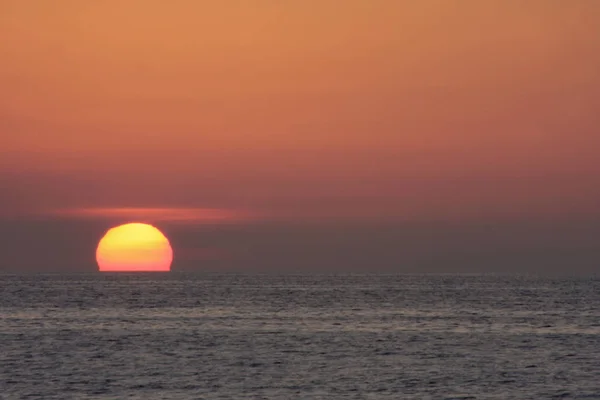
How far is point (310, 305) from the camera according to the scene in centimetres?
16012

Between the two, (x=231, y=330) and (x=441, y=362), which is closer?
(x=441, y=362)

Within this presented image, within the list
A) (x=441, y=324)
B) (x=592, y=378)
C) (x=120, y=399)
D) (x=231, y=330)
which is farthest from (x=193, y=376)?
(x=441, y=324)

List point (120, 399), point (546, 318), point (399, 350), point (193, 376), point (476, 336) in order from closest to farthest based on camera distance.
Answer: point (120, 399) → point (193, 376) → point (399, 350) → point (476, 336) → point (546, 318)

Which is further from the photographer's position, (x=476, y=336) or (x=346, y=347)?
(x=476, y=336)

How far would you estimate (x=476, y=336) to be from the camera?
9544 centimetres

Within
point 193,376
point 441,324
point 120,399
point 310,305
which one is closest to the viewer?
point 120,399

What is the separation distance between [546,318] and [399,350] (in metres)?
48.0

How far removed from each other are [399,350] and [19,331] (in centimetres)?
4043

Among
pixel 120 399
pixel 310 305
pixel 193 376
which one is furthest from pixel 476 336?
pixel 310 305

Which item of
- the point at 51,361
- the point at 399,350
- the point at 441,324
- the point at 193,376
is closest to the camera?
the point at 193,376

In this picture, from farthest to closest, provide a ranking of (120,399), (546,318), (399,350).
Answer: (546,318)
(399,350)
(120,399)

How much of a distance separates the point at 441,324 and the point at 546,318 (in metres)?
18.5

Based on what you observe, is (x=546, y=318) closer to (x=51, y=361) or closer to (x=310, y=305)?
(x=310, y=305)

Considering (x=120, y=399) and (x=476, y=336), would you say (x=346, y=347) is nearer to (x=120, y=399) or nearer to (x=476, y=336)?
(x=476, y=336)
